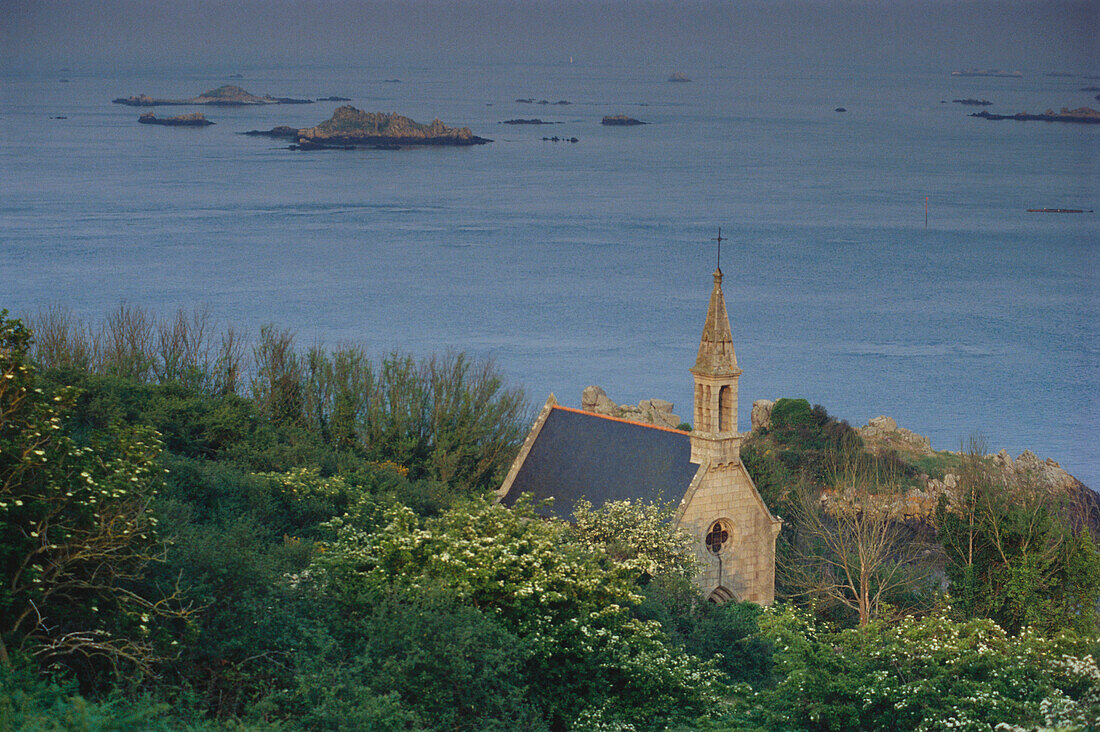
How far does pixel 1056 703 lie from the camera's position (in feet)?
70.4

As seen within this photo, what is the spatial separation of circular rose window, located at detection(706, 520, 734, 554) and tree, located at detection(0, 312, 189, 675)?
26194 millimetres

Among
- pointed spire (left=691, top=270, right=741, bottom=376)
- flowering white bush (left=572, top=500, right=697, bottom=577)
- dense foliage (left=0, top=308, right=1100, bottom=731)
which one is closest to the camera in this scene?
dense foliage (left=0, top=308, right=1100, bottom=731)

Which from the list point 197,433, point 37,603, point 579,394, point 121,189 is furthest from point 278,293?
point 37,603

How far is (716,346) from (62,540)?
28162mm

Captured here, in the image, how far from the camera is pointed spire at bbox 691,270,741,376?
42.7 meters

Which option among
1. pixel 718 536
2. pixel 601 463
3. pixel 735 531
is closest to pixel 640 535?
pixel 718 536

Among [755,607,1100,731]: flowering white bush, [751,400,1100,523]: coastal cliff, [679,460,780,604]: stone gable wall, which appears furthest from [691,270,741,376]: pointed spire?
[755,607,1100,731]: flowering white bush

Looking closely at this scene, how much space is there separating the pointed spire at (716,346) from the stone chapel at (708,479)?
36 millimetres

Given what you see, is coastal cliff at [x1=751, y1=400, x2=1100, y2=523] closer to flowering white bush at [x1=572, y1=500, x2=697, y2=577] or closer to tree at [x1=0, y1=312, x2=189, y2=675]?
flowering white bush at [x1=572, y1=500, x2=697, y2=577]

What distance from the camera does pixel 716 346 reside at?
141 ft

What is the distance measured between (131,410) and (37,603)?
2747cm

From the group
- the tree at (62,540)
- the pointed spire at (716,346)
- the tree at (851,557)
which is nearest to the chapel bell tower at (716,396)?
the pointed spire at (716,346)

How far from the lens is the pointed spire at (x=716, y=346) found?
4269 cm

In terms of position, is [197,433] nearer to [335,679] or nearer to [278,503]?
[278,503]
